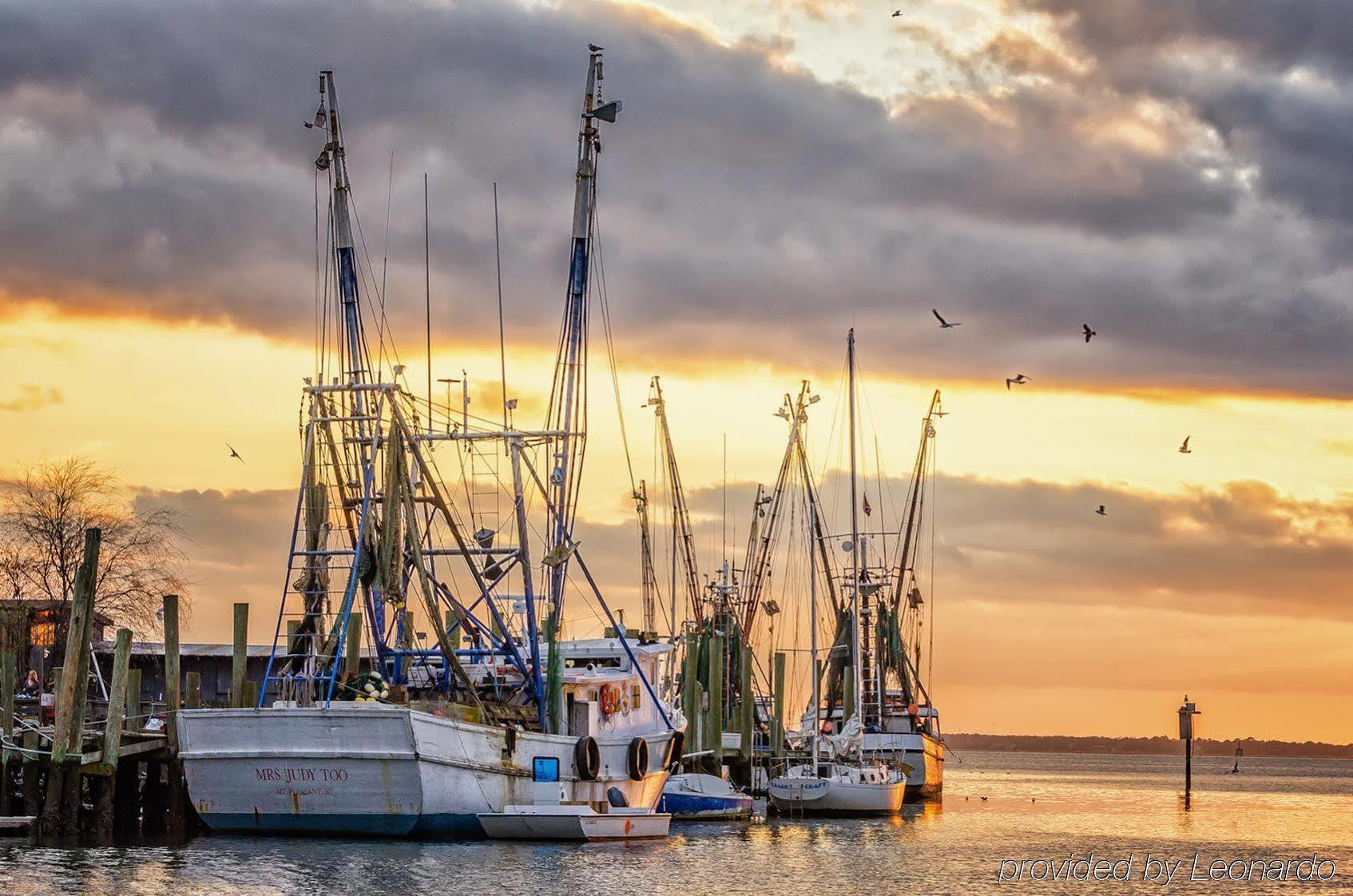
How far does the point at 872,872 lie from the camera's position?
155 ft

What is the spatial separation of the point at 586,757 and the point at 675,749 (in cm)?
857

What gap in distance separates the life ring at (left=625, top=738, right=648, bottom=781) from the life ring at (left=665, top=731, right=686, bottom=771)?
2.74 meters

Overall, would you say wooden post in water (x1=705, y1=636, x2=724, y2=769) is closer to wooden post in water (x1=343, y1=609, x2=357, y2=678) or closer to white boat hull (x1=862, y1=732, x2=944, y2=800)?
white boat hull (x1=862, y1=732, x2=944, y2=800)

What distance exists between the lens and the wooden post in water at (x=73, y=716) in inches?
1657

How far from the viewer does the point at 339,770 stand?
42.3 meters

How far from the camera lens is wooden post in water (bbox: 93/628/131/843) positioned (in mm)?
43781

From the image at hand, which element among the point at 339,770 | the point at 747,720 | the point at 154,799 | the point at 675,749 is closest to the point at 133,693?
the point at 154,799

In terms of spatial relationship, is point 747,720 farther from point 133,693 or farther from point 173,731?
point 133,693

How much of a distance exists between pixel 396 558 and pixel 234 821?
7742 millimetres

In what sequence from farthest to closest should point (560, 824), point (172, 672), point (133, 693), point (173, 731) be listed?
point (173, 731)
point (172, 672)
point (133, 693)
point (560, 824)

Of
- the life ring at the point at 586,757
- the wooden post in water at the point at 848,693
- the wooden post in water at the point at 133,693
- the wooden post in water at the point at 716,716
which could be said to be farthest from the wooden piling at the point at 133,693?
the wooden post in water at the point at 848,693

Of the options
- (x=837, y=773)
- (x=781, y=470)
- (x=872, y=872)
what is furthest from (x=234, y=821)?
(x=781, y=470)

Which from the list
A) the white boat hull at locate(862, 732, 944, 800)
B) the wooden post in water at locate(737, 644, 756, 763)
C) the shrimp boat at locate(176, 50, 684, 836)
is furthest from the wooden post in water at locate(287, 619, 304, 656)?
the white boat hull at locate(862, 732, 944, 800)

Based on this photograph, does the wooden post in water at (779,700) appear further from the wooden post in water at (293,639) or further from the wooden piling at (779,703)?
the wooden post in water at (293,639)
